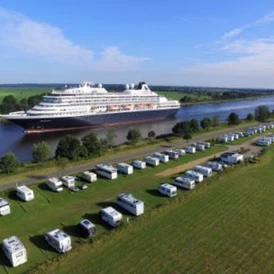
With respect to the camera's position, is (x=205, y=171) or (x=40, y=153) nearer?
(x=205, y=171)

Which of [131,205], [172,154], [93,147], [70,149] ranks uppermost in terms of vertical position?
[70,149]

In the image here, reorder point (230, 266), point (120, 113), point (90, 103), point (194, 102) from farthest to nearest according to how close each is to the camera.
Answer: point (194, 102) < point (120, 113) < point (90, 103) < point (230, 266)

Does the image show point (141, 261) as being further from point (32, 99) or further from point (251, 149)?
point (32, 99)

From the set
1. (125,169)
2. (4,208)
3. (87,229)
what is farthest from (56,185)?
(87,229)

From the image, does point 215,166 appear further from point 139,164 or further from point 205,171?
point 139,164

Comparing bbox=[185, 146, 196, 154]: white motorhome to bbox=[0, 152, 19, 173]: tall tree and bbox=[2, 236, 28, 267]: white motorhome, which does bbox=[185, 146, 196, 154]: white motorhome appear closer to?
bbox=[0, 152, 19, 173]: tall tree

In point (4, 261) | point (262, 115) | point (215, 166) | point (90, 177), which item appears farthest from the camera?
point (262, 115)

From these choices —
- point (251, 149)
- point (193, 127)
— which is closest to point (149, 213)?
point (251, 149)

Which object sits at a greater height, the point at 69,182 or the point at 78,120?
the point at 78,120
